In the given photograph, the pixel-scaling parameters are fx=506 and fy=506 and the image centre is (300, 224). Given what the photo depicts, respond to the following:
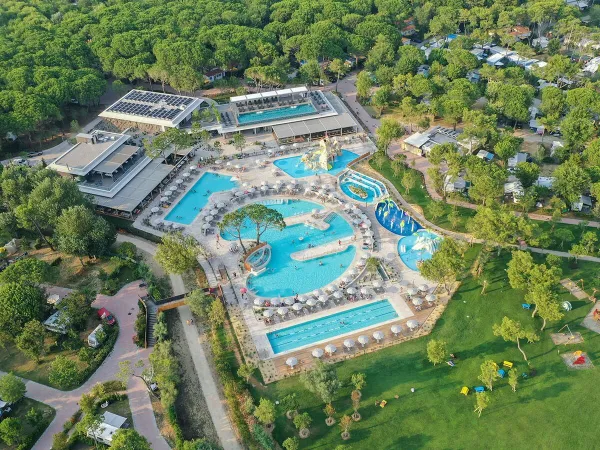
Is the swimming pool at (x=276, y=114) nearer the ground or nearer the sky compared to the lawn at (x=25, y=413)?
nearer the ground

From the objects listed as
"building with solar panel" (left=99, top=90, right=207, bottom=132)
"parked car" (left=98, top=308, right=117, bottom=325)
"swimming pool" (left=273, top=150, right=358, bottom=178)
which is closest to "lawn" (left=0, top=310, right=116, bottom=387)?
"parked car" (left=98, top=308, right=117, bottom=325)

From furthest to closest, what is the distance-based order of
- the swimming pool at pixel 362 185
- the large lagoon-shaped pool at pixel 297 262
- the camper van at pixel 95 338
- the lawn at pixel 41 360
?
the swimming pool at pixel 362 185 < the large lagoon-shaped pool at pixel 297 262 < the camper van at pixel 95 338 < the lawn at pixel 41 360

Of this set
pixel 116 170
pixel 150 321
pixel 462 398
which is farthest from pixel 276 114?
pixel 462 398

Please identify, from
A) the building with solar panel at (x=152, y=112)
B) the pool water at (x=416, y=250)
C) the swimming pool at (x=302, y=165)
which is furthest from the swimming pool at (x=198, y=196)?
the pool water at (x=416, y=250)

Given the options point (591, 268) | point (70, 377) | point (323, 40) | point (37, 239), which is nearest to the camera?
point (70, 377)

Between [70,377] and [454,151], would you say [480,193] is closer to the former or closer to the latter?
[454,151]

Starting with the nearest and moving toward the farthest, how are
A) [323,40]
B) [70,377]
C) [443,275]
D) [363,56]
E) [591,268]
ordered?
[70,377] < [443,275] < [591,268] < [323,40] < [363,56]

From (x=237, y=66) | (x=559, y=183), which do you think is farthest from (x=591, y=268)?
(x=237, y=66)

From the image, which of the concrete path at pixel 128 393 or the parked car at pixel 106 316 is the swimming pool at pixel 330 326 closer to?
the concrete path at pixel 128 393
